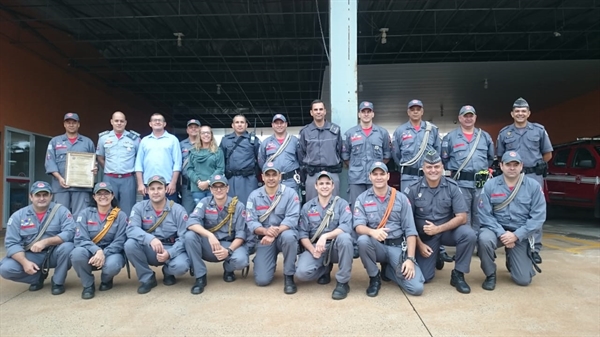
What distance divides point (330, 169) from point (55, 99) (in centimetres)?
932

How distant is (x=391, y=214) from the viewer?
3803 mm

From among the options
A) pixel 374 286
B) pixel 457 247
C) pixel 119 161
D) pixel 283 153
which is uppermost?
pixel 283 153

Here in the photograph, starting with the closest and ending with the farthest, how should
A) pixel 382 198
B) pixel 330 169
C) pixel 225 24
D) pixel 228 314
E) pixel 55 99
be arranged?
pixel 228 314
pixel 382 198
pixel 330 169
pixel 225 24
pixel 55 99

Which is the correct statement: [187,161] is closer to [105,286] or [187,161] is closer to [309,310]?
[105,286]

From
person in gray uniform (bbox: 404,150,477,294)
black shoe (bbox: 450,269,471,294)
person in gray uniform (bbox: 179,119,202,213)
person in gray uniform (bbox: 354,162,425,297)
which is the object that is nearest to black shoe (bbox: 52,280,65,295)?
person in gray uniform (bbox: 179,119,202,213)

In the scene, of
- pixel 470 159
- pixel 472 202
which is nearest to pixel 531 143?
pixel 470 159

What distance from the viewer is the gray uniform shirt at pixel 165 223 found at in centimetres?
398

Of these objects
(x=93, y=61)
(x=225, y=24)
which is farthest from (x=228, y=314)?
(x=93, y=61)

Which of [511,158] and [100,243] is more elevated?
[511,158]

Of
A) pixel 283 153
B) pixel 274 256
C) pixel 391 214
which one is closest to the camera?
pixel 391 214

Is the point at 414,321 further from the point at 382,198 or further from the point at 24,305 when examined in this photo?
the point at 24,305

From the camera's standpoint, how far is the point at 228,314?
328cm

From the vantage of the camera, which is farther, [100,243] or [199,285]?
[100,243]

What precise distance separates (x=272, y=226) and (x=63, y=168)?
2.98 m
